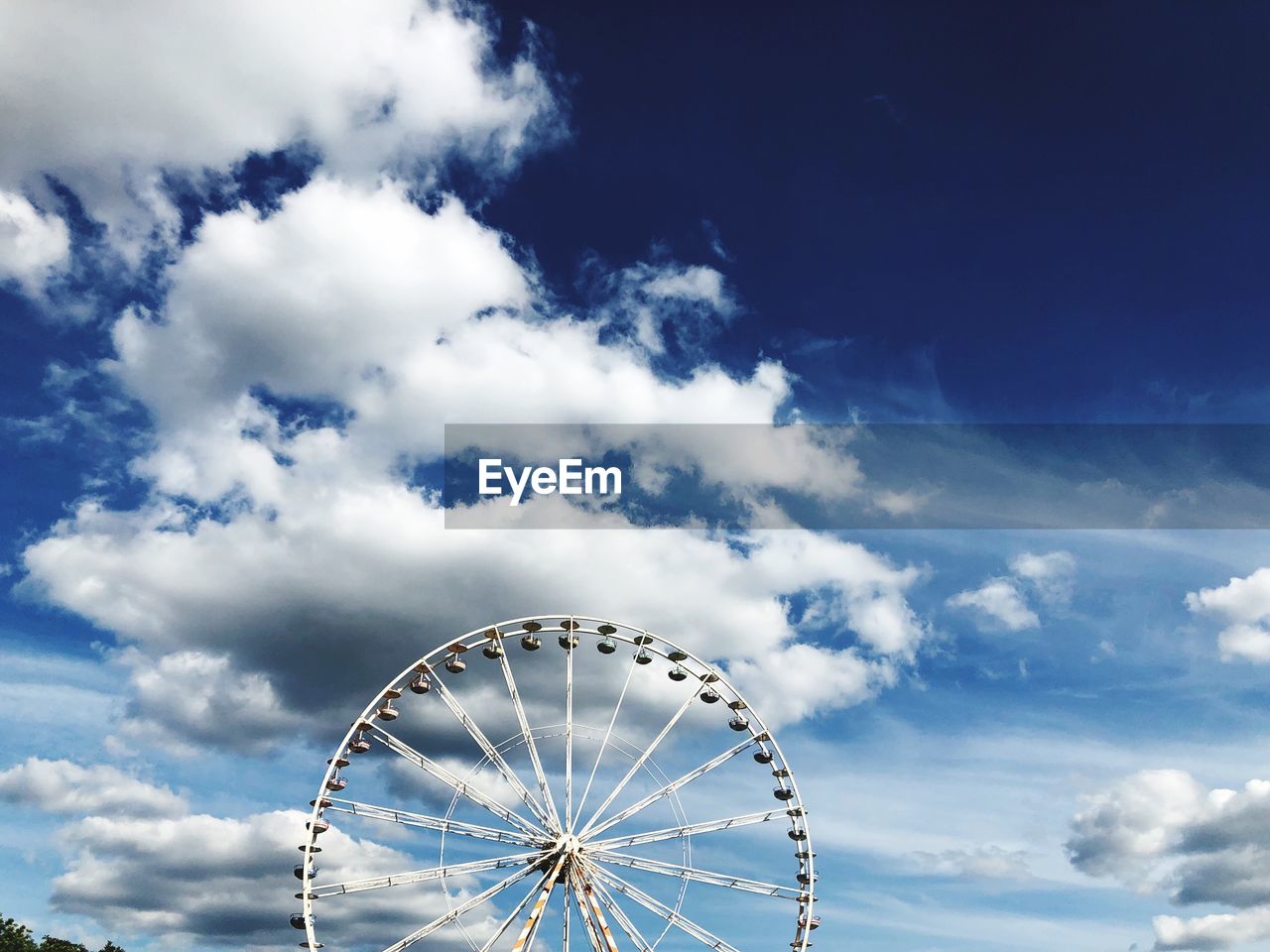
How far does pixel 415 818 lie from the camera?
2053 inches

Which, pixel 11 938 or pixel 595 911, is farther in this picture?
pixel 11 938

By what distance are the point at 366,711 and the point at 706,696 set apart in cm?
1894

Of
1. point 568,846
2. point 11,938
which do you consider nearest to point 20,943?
point 11,938

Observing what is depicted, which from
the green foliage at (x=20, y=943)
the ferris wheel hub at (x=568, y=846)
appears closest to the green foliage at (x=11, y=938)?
the green foliage at (x=20, y=943)

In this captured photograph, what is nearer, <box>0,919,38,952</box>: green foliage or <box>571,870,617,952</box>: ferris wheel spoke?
<box>571,870,617,952</box>: ferris wheel spoke

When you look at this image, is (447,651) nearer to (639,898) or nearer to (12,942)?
(639,898)

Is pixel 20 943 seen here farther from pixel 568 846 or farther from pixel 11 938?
pixel 568 846

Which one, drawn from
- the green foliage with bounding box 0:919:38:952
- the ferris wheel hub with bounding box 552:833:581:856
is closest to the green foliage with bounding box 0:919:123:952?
the green foliage with bounding box 0:919:38:952

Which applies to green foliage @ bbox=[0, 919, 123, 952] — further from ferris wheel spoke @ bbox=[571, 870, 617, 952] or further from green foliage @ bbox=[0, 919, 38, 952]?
ferris wheel spoke @ bbox=[571, 870, 617, 952]

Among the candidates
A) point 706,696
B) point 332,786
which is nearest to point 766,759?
point 706,696

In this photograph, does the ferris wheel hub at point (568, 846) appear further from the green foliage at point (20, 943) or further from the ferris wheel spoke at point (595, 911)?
the green foliage at point (20, 943)

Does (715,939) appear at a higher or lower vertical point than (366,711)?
lower

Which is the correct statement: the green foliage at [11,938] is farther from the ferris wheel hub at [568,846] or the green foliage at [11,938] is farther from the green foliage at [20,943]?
the ferris wheel hub at [568,846]

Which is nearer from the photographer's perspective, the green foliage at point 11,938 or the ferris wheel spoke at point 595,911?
the ferris wheel spoke at point 595,911
